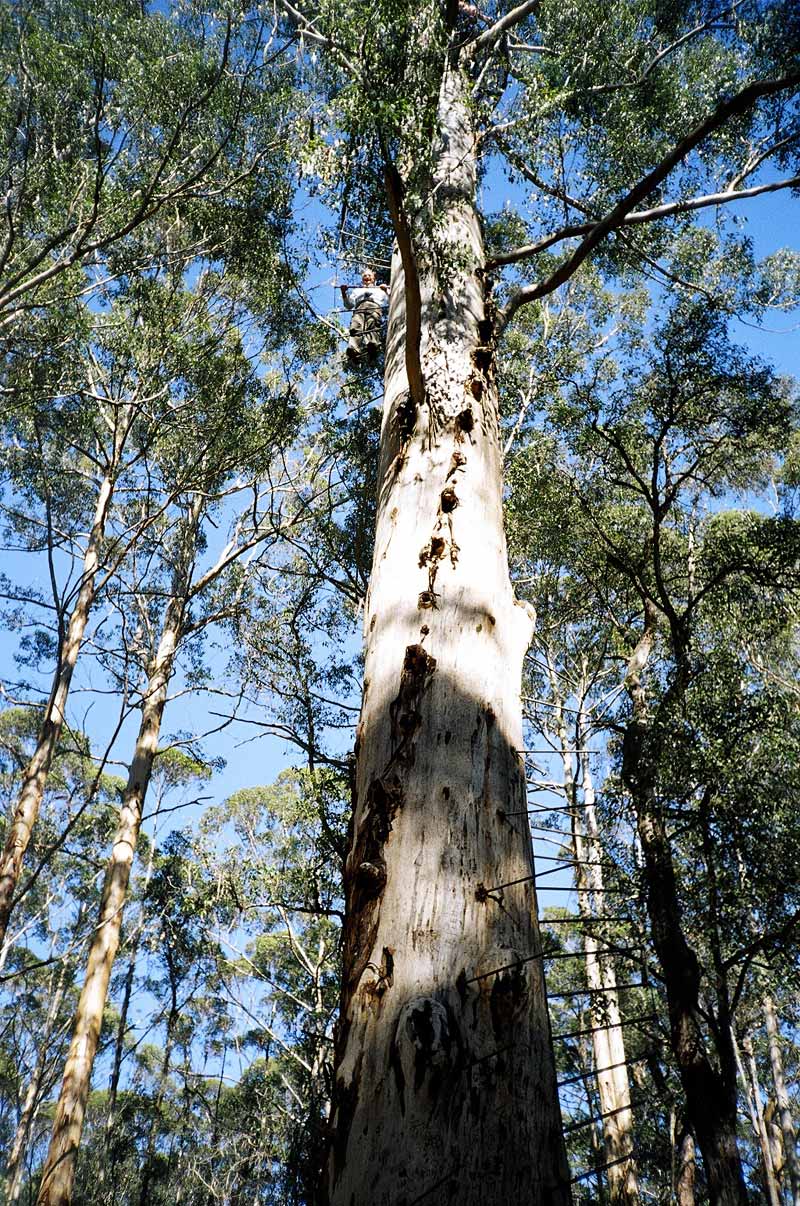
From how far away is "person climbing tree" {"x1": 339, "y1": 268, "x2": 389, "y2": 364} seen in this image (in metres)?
5.87

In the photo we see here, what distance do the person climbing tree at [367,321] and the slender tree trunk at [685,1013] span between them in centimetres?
323

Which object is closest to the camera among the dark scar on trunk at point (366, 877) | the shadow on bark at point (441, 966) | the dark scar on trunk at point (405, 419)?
the shadow on bark at point (441, 966)

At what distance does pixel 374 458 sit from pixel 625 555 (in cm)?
232

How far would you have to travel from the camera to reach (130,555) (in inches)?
416

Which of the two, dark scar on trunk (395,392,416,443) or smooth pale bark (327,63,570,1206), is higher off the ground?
dark scar on trunk (395,392,416,443)

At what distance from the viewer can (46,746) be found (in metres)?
6.98

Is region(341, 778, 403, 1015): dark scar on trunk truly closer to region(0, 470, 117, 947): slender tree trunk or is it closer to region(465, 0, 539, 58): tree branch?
region(0, 470, 117, 947): slender tree trunk

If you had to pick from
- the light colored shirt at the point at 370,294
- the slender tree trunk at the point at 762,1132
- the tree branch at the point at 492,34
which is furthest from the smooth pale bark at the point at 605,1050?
the tree branch at the point at 492,34

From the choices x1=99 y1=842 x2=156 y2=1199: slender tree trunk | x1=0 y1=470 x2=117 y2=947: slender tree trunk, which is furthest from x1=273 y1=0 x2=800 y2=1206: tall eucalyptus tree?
x1=99 y1=842 x2=156 y2=1199: slender tree trunk

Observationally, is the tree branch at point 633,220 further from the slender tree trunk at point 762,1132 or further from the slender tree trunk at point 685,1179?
the slender tree trunk at point 762,1132

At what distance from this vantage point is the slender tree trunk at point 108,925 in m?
6.17

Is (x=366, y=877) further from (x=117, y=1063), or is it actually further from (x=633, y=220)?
(x=117, y=1063)

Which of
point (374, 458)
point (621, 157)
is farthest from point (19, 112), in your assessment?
point (621, 157)

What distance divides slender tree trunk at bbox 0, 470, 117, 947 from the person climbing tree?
2.87 metres
